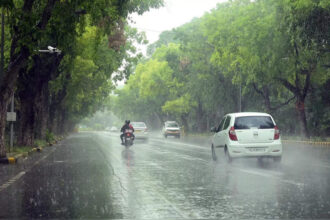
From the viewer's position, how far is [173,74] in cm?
6819

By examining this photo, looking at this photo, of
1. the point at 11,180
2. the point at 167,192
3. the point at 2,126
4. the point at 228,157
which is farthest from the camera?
the point at 2,126

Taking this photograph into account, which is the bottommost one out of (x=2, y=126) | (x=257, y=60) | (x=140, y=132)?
(x=140, y=132)

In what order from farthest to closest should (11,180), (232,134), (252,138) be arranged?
1. (232,134)
2. (252,138)
3. (11,180)

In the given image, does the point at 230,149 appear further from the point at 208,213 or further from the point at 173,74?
the point at 173,74

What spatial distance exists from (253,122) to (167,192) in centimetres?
755

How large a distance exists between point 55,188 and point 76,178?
2.17m

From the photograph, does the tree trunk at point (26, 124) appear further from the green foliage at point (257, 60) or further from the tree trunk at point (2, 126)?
the green foliage at point (257, 60)

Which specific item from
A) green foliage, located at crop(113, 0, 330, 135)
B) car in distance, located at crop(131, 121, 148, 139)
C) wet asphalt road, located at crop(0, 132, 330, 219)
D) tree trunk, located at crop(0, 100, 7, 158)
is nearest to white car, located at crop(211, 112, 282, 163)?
wet asphalt road, located at crop(0, 132, 330, 219)

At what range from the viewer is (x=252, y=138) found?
17.3 m

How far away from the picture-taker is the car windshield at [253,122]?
691 inches

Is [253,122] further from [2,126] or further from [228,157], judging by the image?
[2,126]

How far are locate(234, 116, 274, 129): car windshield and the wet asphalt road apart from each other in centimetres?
148

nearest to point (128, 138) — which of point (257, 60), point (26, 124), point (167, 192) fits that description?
point (26, 124)

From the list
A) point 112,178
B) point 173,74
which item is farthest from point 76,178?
point 173,74
